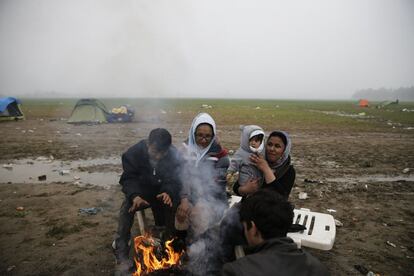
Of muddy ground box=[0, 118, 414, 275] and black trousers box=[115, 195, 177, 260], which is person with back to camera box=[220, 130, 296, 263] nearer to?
black trousers box=[115, 195, 177, 260]

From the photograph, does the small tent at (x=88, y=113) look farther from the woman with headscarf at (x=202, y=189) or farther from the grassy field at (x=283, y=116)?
the woman with headscarf at (x=202, y=189)

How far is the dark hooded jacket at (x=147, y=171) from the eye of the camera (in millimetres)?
3717

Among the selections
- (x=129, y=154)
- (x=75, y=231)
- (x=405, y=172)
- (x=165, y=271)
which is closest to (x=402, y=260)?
(x=165, y=271)

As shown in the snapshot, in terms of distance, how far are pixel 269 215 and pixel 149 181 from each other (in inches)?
87.7

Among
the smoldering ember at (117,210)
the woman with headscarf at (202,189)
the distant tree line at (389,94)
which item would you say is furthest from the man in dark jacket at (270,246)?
the distant tree line at (389,94)

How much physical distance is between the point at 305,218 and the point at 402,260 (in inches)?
54.8

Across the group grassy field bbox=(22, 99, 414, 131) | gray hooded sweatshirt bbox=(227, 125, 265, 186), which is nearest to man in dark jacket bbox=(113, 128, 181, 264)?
gray hooded sweatshirt bbox=(227, 125, 265, 186)

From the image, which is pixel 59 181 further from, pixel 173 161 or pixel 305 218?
pixel 305 218

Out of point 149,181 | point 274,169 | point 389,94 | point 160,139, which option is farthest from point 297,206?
point 389,94

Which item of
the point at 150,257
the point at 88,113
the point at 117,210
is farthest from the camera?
the point at 88,113

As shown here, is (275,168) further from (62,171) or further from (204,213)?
(62,171)

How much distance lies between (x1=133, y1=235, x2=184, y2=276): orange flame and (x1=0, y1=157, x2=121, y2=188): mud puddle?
379cm

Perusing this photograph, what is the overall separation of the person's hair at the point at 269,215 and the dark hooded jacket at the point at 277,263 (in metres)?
0.14

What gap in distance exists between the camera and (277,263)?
167 centimetres
